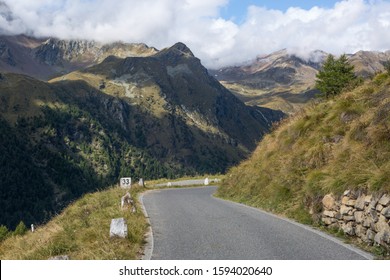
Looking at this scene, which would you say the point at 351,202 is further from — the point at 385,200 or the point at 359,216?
the point at 385,200

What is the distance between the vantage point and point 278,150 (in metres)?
20.9

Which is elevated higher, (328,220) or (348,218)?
(348,218)

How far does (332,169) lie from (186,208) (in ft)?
25.3

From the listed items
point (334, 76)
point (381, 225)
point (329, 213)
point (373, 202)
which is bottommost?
point (329, 213)

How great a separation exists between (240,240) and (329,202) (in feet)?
10.9

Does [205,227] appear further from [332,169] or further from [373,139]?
[373,139]

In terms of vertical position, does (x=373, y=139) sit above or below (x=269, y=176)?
above

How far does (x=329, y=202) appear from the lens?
12078 mm

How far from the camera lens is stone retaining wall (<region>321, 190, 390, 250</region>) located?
909cm

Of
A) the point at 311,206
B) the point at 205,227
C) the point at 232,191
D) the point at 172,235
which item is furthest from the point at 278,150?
the point at 172,235

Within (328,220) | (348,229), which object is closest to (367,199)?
(348,229)

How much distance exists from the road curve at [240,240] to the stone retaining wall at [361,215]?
0.59 m
